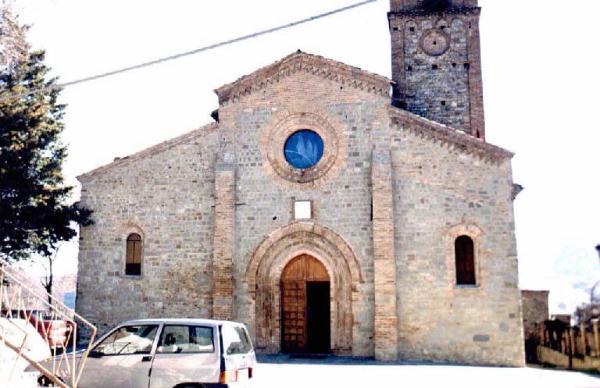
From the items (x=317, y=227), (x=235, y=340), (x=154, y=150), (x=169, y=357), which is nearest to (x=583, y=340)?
(x=317, y=227)

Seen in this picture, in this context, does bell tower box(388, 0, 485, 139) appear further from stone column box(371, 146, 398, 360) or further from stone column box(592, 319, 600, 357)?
stone column box(592, 319, 600, 357)

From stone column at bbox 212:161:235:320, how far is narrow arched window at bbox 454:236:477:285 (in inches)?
256

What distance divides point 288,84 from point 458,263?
7.36 metres

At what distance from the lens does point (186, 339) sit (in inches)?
330

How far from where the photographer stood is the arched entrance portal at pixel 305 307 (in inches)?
645

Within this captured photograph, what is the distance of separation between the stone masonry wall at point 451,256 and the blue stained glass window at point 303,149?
94.0 inches

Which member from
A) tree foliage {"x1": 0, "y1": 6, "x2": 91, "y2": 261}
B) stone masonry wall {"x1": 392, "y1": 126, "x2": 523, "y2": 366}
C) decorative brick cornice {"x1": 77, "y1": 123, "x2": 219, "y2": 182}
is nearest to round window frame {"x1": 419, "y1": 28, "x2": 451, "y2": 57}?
stone masonry wall {"x1": 392, "y1": 126, "x2": 523, "y2": 366}

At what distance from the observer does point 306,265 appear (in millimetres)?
16750

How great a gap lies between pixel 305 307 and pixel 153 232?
5.25 meters

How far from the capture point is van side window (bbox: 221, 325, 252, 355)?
832 centimetres

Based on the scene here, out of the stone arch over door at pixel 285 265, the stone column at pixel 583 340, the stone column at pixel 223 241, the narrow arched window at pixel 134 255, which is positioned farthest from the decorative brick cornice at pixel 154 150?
the stone column at pixel 583 340

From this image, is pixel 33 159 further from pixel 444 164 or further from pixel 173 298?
pixel 444 164

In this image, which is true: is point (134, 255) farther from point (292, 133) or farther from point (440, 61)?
point (440, 61)

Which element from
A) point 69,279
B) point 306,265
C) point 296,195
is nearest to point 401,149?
point 296,195
